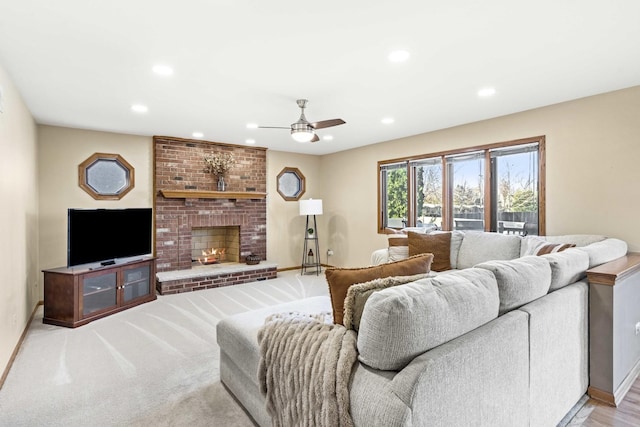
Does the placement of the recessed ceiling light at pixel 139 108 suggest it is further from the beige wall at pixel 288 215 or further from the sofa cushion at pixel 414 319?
the sofa cushion at pixel 414 319

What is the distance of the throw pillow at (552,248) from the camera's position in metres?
3.14

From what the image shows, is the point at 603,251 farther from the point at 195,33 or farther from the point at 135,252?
the point at 135,252

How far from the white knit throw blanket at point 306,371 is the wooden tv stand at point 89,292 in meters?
3.06

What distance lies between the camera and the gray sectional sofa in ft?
3.96

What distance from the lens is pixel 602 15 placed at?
204 centimetres

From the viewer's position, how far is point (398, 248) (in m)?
4.62

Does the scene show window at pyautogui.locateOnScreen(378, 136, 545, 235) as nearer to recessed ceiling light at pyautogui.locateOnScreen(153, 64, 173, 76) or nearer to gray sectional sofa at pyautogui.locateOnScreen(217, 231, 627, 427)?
gray sectional sofa at pyautogui.locateOnScreen(217, 231, 627, 427)

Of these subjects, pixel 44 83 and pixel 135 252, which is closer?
pixel 44 83

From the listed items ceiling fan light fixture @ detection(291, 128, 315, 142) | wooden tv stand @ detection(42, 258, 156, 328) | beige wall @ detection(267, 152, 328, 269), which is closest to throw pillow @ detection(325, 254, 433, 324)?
ceiling fan light fixture @ detection(291, 128, 315, 142)

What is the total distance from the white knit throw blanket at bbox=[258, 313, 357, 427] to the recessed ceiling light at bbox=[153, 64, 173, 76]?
224cm

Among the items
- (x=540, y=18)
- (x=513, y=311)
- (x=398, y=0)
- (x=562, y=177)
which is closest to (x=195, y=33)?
(x=398, y=0)

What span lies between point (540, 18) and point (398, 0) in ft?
3.07

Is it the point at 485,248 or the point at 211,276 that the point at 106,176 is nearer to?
the point at 211,276

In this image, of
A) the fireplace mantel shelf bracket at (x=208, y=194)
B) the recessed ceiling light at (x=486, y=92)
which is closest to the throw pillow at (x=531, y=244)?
the recessed ceiling light at (x=486, y=92)
